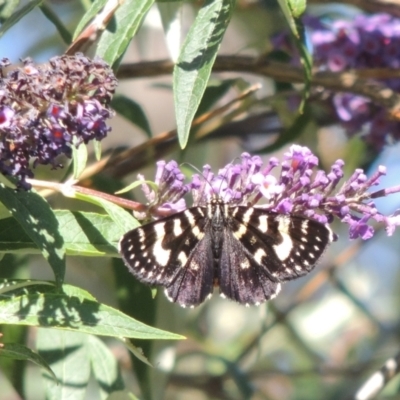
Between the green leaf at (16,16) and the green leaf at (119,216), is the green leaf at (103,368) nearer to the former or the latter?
the green leaf at (119,216)

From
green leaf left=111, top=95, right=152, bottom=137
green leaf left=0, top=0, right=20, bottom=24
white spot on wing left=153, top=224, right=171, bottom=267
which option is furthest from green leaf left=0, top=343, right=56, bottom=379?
green leaf left=111, top=95, right=152, bottom=137

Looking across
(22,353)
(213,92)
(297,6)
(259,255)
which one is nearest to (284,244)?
(259,255)

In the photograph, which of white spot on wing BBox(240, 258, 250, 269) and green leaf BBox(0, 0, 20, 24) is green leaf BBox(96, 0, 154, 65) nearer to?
green leaf BBox(0, 0, 20, 24)

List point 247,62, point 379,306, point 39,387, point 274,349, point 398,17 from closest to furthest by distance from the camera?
point 247,62, point 398,17, point 39,387, point 274,349, point 379,306

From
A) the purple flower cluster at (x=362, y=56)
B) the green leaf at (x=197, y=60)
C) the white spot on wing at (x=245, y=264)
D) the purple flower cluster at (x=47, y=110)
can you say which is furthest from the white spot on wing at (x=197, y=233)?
the purple flower cluster at (x=362, y=56)

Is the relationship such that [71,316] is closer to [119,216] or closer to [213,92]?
[119,216]

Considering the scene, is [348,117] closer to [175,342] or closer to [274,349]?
[175,342]

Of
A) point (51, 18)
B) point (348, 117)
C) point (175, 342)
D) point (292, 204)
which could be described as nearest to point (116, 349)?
point (175, 342)
